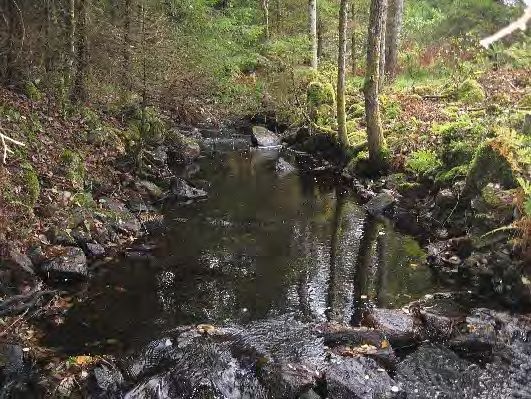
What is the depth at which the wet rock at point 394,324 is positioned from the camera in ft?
23.7

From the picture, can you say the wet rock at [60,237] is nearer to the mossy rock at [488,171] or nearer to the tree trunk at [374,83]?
the mossy rock at [488,171]

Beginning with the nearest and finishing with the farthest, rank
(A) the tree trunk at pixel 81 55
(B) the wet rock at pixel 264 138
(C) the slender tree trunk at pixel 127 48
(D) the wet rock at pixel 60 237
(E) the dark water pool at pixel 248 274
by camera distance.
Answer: (E) the dark water pool at pixel 248 274 < (D) the wet rock at pixel 60 237 < (C) the slender tree trunk at pixel 127 48 < (A) the tree trunk at pixel 81 55 < (B) the wet rock at pixel 264 138

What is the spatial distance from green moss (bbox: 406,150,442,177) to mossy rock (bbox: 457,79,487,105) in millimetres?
5005

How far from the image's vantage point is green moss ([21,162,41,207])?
959cm

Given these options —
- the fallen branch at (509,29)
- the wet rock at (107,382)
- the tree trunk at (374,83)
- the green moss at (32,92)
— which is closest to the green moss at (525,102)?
the tree trunk at (374,83)

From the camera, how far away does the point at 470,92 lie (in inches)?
696

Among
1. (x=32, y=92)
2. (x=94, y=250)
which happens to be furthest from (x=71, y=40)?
(x=94, y=250)

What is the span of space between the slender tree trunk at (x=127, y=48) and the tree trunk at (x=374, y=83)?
20.6 feet

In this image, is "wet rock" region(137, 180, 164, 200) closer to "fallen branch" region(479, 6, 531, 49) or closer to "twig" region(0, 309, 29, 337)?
"twig" region(0, 309, 29, 337)

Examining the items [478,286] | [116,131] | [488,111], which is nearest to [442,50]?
[488,111]

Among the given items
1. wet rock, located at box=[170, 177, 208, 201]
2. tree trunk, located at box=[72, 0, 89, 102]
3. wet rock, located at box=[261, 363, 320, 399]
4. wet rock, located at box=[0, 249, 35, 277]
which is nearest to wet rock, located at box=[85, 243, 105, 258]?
wet rock, located at box=[0, 249, 35, 277]

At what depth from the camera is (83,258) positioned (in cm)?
923

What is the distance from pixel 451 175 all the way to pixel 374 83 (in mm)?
3434

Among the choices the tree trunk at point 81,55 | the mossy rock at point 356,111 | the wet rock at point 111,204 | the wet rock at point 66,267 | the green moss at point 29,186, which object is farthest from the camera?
the mossy rock at point 356,111
